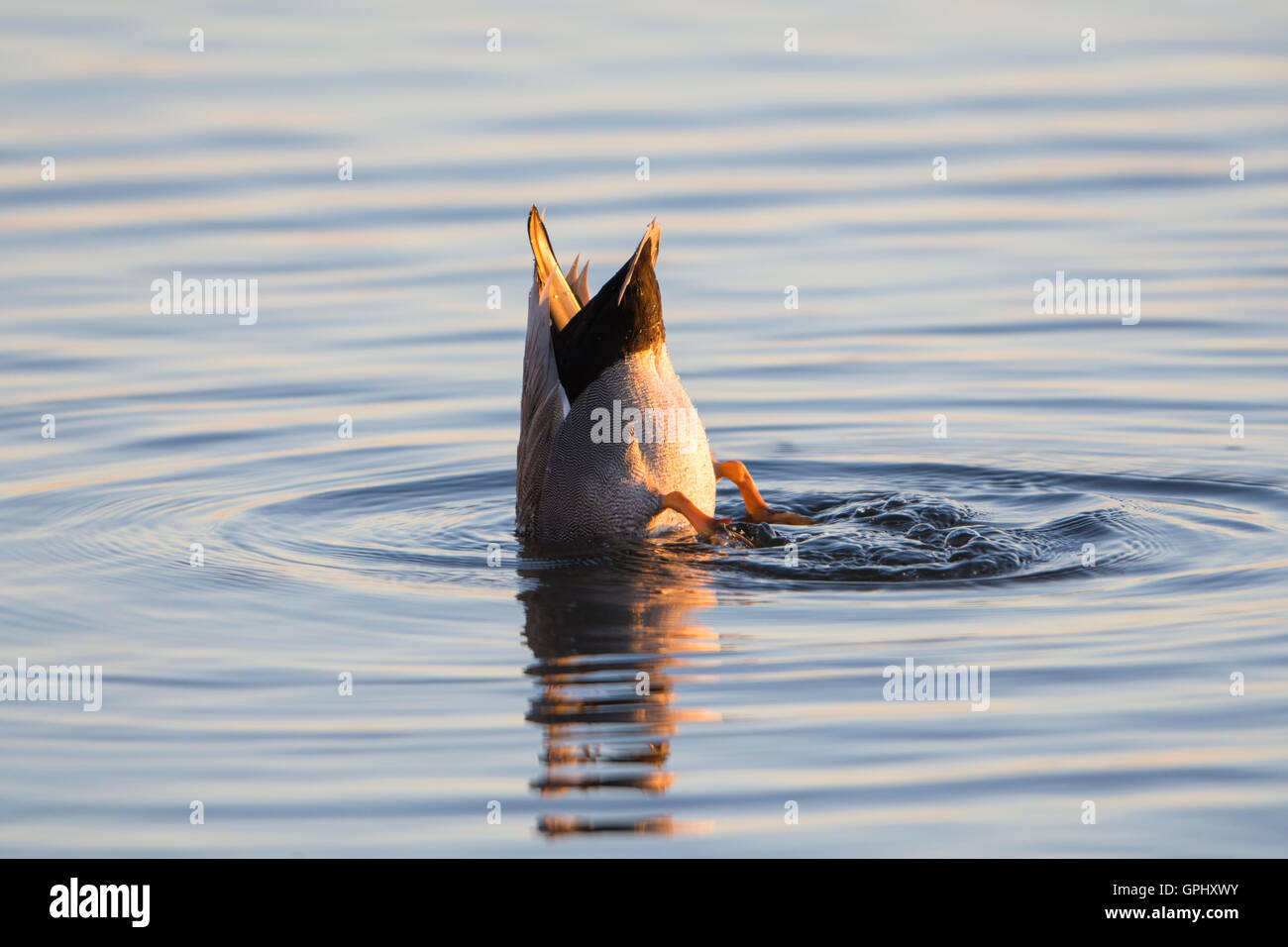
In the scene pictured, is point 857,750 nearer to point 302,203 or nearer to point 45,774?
point 45,774

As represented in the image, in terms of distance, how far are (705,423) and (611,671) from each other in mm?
3783

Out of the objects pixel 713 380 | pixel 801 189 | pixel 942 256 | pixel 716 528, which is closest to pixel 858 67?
pixel 801 189

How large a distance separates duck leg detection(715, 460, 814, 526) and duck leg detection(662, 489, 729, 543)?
26cm

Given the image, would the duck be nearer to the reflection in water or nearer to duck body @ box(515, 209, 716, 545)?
duck body @ box(515, 209, 716, 545)

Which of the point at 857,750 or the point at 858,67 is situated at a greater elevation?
the point at 858,67

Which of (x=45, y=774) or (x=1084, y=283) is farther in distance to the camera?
(x=1084, y=283)

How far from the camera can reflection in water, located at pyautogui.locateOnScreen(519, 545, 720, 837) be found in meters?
5.75

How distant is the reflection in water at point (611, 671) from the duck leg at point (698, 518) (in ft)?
0.60

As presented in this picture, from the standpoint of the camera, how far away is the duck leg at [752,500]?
8344mm

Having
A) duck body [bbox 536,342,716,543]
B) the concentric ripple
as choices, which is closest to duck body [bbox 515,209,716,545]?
duck body [bbox 536,342,716,543]

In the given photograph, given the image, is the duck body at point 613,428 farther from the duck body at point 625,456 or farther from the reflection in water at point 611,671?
the reflection in water at point 611,671

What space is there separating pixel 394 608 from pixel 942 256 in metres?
6.41

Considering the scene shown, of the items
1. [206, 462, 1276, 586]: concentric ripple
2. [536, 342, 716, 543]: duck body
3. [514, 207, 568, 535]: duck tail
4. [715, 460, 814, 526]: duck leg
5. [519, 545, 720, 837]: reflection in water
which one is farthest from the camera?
[715, 460, 814, 526]: duck leg

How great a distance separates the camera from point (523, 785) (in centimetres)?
575
